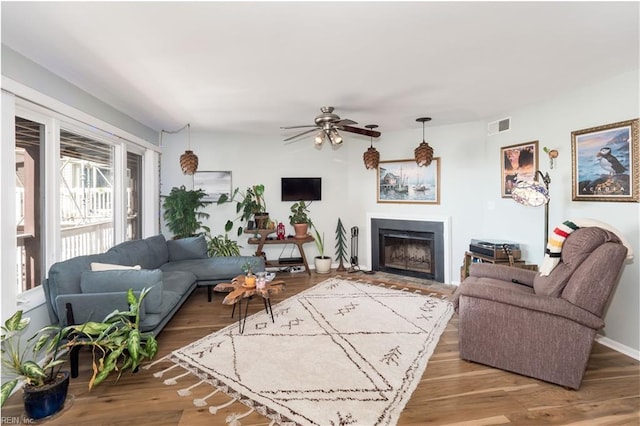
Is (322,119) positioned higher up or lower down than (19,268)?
higher up

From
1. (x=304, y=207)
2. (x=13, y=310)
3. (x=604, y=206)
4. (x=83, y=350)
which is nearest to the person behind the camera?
(x=13, y=310)

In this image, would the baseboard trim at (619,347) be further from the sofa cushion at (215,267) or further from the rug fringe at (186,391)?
the sofa cushion at (215,267)

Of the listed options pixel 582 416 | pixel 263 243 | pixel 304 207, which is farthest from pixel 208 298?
pixel 582 416

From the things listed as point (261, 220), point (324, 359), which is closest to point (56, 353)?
point (324, 359)

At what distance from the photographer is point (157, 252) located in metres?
4.12

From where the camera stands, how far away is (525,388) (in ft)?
7.27

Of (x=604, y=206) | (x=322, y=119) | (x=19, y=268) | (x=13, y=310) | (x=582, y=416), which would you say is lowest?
(x=582, y=416)

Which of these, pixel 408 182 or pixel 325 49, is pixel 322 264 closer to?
pixel 408 182

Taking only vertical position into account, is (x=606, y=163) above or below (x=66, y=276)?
above

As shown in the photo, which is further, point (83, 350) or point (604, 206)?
point (604, 206)

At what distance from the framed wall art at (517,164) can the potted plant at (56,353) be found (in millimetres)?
4329

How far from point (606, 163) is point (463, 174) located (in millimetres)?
1907

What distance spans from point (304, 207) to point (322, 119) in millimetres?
2332

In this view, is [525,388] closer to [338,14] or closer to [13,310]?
[338,14]
